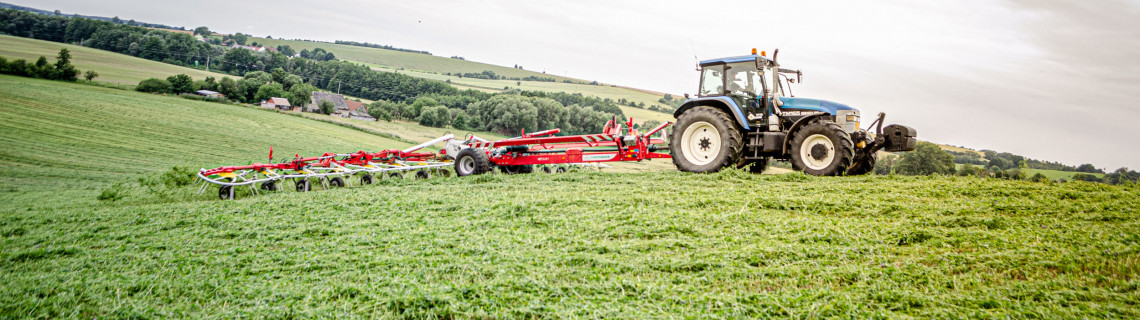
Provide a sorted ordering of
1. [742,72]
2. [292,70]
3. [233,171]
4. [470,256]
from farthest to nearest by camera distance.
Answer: [292,70]
[233,171]
[742,72]
[470,256]

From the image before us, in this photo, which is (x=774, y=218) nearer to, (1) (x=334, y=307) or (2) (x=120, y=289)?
(1) (x=334, y=307)

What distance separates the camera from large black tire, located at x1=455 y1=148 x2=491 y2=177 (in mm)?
11297

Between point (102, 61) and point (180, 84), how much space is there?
8.95 metres

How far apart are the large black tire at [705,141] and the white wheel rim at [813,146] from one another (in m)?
0.93

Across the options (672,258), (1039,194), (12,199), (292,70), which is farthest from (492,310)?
(292,70)

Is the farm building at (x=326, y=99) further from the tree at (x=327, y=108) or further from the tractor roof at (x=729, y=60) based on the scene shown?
the tractor roof at (x=729, y=60)

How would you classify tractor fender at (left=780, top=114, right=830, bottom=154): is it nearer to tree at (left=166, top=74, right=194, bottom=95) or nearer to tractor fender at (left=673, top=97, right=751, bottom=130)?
tractor fender at (left=673, top=97, right=751, bottom=130)

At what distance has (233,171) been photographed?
1182 centimetres

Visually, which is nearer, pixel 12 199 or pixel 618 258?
pixel 618 258

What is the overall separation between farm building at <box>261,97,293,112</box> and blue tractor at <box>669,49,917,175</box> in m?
40.0

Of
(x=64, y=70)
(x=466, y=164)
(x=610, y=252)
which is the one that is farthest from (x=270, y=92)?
(x=610, y=252)

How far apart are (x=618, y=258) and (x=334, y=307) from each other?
200cm

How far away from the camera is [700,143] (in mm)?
→ 8836

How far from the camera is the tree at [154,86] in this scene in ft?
122
